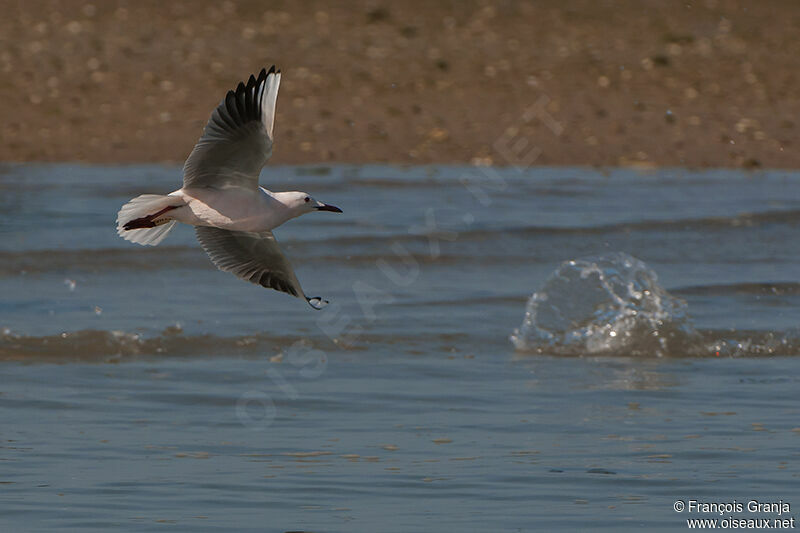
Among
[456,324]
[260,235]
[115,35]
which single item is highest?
[260,235]

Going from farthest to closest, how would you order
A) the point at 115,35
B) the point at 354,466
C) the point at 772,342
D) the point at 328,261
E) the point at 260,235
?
the point at 115,35 → the point at 328,261 → the point at 772,342 → the point at 354,466 → the point at 260,235

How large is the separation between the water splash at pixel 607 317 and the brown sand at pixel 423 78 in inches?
249

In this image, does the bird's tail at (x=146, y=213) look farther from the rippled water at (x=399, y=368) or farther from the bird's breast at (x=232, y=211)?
the rippled water at (x=399, y=368)

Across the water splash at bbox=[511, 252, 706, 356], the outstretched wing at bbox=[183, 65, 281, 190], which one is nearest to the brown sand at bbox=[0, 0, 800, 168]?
the water splash at bbox=[511, 252, 706, 356]

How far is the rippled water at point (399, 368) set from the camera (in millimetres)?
7137

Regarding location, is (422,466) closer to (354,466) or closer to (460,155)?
(354,466)

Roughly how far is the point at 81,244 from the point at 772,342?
225 inches

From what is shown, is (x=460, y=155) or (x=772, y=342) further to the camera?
(x=460, y=155)

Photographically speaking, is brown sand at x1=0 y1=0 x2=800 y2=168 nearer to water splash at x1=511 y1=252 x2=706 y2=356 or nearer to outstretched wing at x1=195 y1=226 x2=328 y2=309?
water splash at x1=511 y1=252 x2=706 y2=356

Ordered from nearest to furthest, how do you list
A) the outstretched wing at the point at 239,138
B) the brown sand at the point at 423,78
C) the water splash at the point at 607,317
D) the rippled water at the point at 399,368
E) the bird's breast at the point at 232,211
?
1. the bird's breast at the point at 232,211
2. the outstretched wing at the point at 239,138
3. the rippled water at the point at 399,368
4. the water splash at the point at 607,317
5. the brown sand at the point at 423,78

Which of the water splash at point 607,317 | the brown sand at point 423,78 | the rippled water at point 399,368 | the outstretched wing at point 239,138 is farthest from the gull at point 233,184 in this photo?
the brown sand at point 423,78

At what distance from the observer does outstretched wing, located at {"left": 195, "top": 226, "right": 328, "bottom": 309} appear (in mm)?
6410

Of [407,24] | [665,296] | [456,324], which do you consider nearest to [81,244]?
[456,324]

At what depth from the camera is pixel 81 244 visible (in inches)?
525
